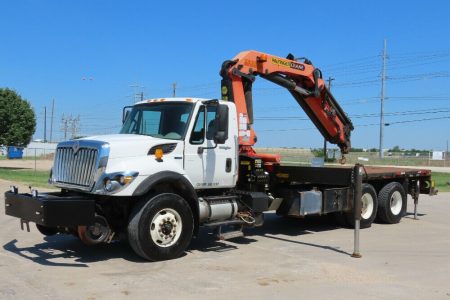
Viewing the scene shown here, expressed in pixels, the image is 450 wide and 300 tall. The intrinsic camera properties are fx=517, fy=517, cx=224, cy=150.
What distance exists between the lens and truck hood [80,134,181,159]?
25.3 feet

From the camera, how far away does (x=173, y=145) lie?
330 inches

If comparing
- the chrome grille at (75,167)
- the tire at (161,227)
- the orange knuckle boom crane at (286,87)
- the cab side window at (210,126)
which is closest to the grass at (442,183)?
the orange knuckle boom crane at (286,87)

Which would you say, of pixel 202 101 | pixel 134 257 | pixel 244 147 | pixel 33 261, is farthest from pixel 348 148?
pixel 33 261

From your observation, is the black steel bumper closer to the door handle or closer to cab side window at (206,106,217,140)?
cab side window at (206,106,217,140)

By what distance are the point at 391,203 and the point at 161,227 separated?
7022 millimetres

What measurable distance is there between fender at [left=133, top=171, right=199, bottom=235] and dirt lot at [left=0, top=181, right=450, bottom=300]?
0.81m

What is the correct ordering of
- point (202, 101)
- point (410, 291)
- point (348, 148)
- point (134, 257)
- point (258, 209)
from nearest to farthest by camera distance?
1. point (410, 291)
2. point (134, 257)
3. point (202, 101)
4. point (258, 209)
5. point (348, 148)

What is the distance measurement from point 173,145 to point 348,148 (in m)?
7.12

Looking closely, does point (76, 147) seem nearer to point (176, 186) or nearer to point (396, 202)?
point (176, 186)

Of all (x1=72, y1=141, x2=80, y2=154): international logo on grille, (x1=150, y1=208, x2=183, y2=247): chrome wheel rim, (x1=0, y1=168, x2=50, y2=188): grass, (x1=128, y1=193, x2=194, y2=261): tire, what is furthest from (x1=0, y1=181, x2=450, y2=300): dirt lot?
(x1=0, y1=168, x2=50, y2=188): grass

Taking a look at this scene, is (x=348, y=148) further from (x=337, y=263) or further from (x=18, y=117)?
(x=18, y=117)

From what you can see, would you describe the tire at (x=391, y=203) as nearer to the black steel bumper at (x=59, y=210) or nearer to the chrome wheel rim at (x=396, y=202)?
the chrome wheel rim at (x=396, y=202)

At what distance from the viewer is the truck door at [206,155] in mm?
8633

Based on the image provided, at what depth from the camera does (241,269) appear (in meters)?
7.43
